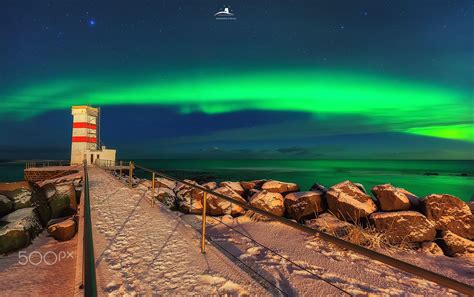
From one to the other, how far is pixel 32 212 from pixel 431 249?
11191 mm

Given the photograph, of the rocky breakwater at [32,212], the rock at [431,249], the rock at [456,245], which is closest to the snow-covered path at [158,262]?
the rocky breakwater at [32,212]

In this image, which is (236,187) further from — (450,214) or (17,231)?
(17,231)

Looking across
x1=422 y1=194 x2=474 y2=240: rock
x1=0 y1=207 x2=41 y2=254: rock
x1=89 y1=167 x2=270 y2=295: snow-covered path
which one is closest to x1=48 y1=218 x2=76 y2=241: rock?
x1=0 y1=207 x2=41 y2=254: rock

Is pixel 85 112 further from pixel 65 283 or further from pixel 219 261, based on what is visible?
pixel 219 261

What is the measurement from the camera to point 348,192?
8.32 meters

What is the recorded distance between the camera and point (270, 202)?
9.02 metres

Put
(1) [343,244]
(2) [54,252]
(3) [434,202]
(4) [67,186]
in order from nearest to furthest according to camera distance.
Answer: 1. (1) [343,244]
2. (2) [54,252]
3. (3) [434,202]
4. (4) [67,186]

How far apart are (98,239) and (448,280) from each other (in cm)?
483

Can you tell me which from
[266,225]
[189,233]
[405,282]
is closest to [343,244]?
[405,282]

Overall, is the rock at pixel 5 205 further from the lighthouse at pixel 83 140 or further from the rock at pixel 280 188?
the lighthouse at pixel 83 140

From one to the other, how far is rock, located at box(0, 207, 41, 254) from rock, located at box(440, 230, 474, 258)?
34.9 ft

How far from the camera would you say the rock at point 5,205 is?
912cm

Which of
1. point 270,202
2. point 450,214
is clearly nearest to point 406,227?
point 450,214

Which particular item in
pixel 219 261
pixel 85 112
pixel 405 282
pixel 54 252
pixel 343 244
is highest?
pixel 85 112
